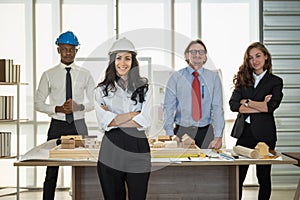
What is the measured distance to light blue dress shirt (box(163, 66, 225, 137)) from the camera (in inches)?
150

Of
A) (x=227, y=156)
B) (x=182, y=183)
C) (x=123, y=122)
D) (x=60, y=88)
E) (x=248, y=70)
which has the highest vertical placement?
(x=248, y=70)

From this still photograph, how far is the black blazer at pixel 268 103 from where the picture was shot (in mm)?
3916

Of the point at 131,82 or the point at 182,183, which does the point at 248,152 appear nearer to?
the point at 182,183

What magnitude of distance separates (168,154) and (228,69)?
3373mm

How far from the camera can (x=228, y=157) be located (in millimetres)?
3299

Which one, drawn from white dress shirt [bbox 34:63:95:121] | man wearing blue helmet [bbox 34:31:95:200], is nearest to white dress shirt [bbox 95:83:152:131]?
man wearing blue helmet [bbox 34:31:95:200]

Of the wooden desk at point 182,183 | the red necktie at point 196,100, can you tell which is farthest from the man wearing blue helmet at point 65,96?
the red necktie at point 196,100

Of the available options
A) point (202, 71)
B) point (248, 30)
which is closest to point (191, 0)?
point (248, 30)

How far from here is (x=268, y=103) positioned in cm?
390

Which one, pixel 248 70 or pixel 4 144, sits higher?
pixel 248 70

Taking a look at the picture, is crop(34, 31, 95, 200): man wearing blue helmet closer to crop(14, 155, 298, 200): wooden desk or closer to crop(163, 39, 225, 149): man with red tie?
crop(14, 155, 298, 200): wooden desk

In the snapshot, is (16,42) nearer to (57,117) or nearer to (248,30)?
(57,117)

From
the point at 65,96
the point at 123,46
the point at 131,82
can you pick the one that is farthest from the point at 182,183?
the point at 65,96

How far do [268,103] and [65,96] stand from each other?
5.66 ft
